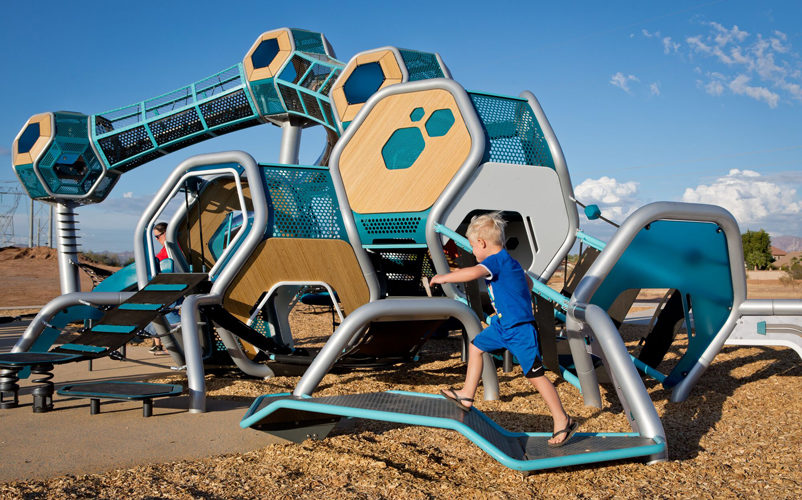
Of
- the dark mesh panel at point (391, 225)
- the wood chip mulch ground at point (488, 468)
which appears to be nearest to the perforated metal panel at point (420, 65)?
the dark mesh panel at point (391, 225)

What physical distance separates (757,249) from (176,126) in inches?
1953

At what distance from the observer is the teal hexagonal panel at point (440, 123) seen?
21.3 ft

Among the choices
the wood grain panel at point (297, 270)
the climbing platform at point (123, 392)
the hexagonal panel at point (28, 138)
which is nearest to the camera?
the climbing platform at point (123, 392)

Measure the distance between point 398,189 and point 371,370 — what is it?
7.79 feet

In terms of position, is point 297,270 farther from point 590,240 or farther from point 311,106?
point 311,106

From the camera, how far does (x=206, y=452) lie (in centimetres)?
410

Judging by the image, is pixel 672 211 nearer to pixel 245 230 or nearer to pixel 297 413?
pixel 297 413

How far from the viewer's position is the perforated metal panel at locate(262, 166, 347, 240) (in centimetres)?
661

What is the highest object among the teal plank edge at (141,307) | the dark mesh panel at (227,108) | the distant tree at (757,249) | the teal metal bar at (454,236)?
the dark mesh panel at (227,108)

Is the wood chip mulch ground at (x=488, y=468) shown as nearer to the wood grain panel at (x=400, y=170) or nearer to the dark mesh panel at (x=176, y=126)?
the wood grain panel at (x=400, y=170)

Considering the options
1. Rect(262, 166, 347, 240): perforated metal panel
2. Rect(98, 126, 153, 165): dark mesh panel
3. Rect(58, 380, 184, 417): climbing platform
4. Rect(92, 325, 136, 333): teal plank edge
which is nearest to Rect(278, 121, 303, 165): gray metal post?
Rect(98, 126, 153, 165): dark mesh panel

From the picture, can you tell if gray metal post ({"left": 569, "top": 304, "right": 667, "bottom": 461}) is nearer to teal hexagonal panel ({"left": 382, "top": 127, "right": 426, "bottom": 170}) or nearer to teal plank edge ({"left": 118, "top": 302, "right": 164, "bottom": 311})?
teal hexagonal panel ({"left": 382, "top": 127, "right": 426, "bottom": 170})

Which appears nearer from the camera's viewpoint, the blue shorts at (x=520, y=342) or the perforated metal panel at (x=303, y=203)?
the blue shorts at (x=520, y=342)

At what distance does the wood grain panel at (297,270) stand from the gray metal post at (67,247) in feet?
31.0
